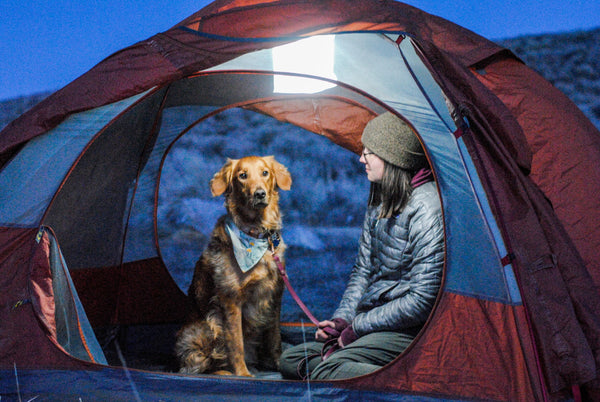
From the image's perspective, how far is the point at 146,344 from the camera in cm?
348

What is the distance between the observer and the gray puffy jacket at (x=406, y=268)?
7.22ft

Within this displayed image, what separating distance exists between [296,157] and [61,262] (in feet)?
7.22

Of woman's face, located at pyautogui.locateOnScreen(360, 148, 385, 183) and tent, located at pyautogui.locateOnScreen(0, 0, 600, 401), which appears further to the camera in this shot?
woman's face, located at pyautogui.locateOnScreen(360, 148, 385, 183)

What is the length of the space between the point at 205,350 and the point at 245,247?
58 cm

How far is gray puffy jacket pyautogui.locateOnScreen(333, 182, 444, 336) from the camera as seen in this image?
2201 millimetres

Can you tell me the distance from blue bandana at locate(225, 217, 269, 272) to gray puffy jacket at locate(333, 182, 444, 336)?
2.17 feet

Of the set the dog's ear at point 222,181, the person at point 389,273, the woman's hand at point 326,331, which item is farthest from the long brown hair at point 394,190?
the dog's ear at point 222,181

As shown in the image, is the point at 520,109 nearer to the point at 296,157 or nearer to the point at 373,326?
the point at 373,326

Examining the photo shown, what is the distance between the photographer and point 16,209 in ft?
8.03

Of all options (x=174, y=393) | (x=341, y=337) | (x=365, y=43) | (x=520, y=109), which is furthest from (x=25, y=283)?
(x=520, y=109)

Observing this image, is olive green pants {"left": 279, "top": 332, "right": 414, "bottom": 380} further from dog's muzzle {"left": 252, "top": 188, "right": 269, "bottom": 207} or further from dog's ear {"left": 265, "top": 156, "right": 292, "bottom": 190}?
dog's ear {"left": 265, "top": 156, "right": 292, "bottom": 190}

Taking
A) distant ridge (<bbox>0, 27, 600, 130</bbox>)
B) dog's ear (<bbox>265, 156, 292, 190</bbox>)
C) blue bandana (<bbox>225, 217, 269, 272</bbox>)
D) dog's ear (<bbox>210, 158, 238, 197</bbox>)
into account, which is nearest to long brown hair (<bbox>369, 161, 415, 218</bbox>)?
blue bandana (<bbox>225, 217, 269, 272</bbox>)

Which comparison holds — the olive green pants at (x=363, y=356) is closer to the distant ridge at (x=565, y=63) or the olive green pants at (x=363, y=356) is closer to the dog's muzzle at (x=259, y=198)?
the dog's muzzle at (x=259, y=198)

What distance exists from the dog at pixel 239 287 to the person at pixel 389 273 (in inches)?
14.8
